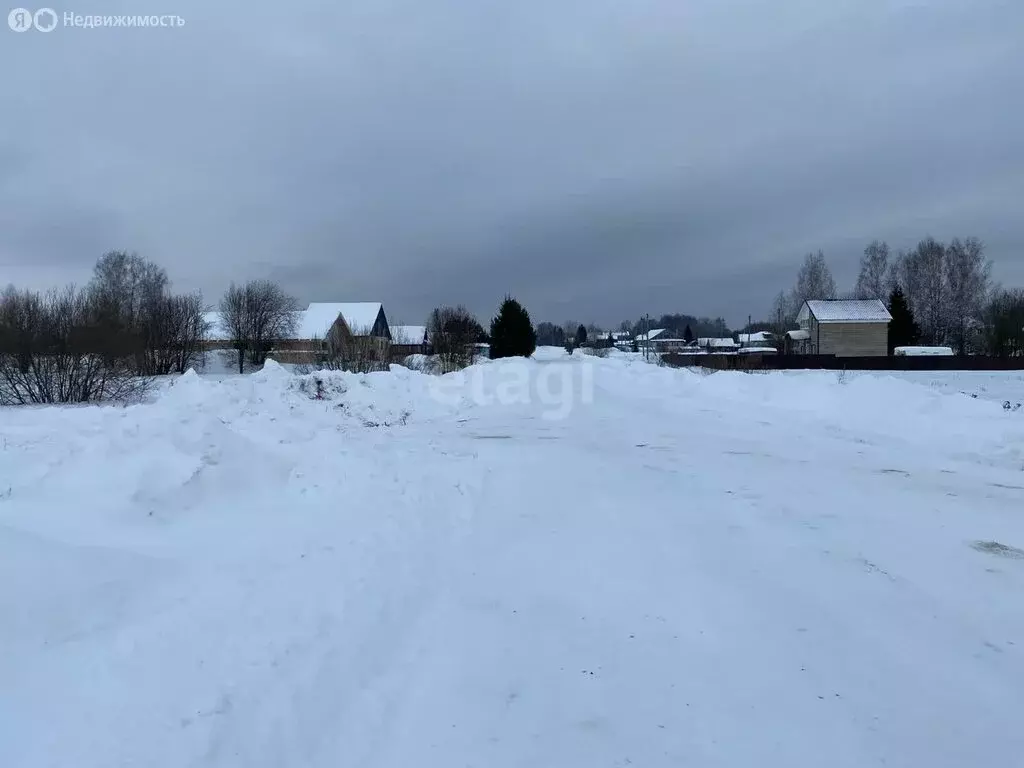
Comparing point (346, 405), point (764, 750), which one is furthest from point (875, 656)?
point (346, 405)

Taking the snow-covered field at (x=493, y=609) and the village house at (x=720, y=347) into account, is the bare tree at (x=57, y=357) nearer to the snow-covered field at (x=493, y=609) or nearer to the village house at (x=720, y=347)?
the snow-covered field at (x=493, y=609)

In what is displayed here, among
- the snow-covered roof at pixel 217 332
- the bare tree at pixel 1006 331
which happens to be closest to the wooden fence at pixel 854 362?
the bare tree at pixel 1006 331

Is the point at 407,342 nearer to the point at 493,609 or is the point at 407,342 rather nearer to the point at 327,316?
the point at 327,316

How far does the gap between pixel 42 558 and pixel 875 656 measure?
586 cm

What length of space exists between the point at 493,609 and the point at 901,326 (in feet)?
244

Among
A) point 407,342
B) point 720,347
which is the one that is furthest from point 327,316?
point 720,347

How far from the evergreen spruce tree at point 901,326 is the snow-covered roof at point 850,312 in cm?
319

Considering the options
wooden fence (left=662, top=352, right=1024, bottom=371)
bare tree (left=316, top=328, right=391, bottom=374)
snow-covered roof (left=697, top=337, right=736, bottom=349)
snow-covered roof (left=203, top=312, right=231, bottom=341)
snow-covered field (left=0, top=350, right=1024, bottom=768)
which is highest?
snow-covered roof (left=203, top=312, right=231, bottom=341)

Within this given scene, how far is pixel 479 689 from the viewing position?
11.6ft

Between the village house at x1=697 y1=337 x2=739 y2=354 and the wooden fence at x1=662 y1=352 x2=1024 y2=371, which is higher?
the village house at x1=697 y1=337 x2=739 y2=354

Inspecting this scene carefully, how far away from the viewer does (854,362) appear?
4875 cm

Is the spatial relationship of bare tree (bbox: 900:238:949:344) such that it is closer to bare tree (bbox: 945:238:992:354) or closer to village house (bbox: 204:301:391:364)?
bare tree (bbox: 945:238:992:354)

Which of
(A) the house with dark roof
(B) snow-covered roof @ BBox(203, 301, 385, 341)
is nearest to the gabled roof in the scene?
(A) the house with dark roof

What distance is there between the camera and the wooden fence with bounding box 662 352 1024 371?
135 ft
